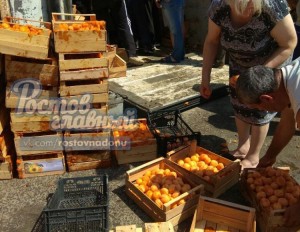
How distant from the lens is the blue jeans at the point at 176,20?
23.1 feet

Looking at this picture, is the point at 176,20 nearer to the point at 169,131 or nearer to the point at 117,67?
the point at 117,67

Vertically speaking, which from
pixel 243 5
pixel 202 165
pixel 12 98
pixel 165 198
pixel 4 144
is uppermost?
pixel 243 5

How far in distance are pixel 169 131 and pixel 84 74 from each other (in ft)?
5.25

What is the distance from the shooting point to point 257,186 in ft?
12.2

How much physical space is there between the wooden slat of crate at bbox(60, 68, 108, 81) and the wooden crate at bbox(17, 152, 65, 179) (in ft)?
3.05

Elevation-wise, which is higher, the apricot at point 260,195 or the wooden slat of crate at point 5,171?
the apricot at point 260,195

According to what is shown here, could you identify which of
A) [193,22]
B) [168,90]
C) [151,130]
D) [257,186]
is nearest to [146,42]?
[193,22]

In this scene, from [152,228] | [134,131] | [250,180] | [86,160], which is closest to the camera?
[152,228]

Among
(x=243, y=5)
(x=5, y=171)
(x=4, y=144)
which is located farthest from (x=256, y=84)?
(x=5, y=171)

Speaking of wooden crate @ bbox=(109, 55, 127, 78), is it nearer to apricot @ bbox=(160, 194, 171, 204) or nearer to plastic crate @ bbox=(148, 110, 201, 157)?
plastic crate @ bbox=(148, 110, 201, 157)

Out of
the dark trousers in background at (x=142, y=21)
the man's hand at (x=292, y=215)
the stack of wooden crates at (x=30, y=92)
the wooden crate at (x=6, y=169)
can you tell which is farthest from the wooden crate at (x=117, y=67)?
the dark trousers in background at (x=142, y=21)

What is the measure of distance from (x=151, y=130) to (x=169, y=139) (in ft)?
1.09

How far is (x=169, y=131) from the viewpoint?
510 centimetres

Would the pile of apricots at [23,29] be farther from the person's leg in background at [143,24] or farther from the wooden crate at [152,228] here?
the person's leg in background at [143,24]
